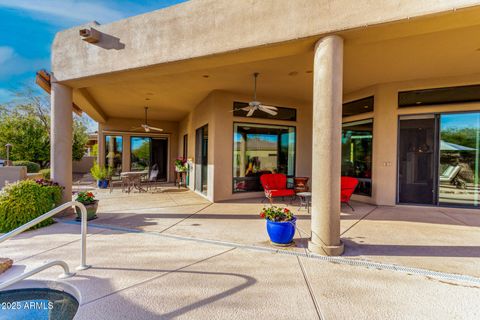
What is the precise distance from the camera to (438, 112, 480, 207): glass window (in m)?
6.83

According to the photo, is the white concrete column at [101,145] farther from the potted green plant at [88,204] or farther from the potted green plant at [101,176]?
the potted green plant at [88,204]

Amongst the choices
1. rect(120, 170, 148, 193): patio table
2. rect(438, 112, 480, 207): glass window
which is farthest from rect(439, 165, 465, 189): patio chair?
rect(120, 170, 148, 193): patio table

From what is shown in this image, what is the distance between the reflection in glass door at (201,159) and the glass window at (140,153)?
5.38m

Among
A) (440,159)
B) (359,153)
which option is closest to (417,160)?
(440,159)

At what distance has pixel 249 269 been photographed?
10.9 ft

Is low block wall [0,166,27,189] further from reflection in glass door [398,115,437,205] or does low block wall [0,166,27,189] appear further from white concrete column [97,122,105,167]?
reflection in glass door [398,115,437,205]

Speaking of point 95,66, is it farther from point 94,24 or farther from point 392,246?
point 392,246

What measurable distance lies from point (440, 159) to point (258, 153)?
541cm

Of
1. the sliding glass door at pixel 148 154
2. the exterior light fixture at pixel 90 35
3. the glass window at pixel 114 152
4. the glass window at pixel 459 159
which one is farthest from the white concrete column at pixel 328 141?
the glass window at pixel 114 152

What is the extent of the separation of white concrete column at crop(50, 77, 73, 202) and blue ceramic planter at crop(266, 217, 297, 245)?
5.30 metres

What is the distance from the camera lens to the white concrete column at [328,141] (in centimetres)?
369

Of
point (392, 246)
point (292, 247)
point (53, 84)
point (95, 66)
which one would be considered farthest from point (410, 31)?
point (53, 84)

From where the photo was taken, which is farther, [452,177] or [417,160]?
[417,160]

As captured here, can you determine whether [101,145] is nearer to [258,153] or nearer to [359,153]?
[258,153]
